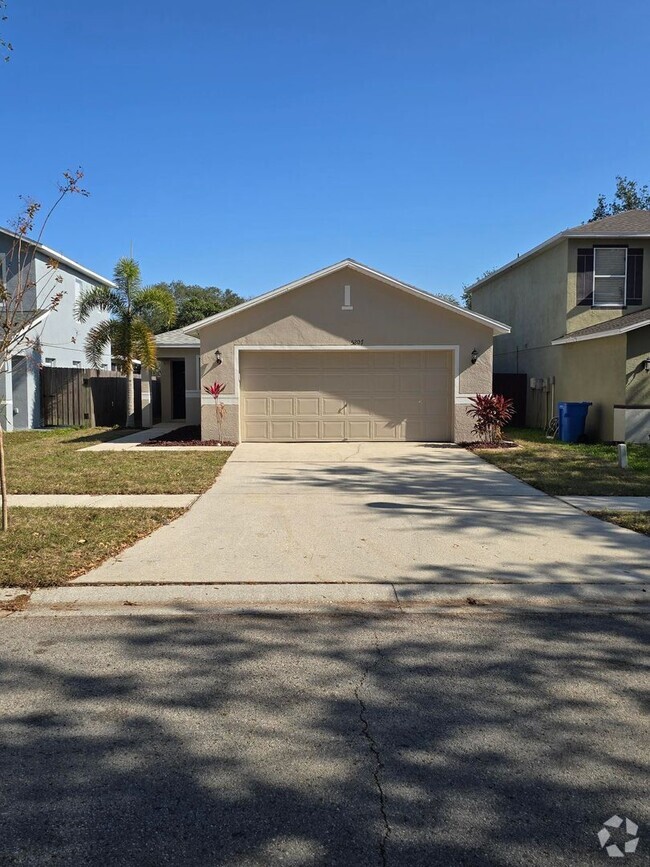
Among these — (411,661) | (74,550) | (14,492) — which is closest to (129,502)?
(14,492)

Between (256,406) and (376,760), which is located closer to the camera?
(376,760)

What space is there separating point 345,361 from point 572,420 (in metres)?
6.05

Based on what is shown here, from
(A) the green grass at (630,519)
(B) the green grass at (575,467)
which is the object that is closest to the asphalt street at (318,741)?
(A) the green grass at (630,519)

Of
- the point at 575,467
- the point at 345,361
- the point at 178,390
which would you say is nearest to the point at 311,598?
the point at 575,467

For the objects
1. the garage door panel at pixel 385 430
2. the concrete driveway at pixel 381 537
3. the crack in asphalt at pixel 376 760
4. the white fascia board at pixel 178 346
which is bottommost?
the crack in asphalt at pixel 376 760

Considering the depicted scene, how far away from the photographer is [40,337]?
22750 millimetres

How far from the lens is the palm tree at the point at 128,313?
2131 cm

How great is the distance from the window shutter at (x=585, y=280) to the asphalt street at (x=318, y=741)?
16564 mm

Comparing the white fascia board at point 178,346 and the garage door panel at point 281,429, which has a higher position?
the white fascia board at point 178,346

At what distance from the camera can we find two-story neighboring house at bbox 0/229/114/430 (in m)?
21.2

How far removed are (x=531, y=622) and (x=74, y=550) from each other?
4.39m

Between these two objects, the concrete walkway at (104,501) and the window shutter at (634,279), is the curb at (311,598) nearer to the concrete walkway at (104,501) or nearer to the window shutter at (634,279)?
the concrete walkway at (104,501)

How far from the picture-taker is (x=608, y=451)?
1583 centimetres

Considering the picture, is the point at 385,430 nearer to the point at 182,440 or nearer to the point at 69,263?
the point at 182,440
